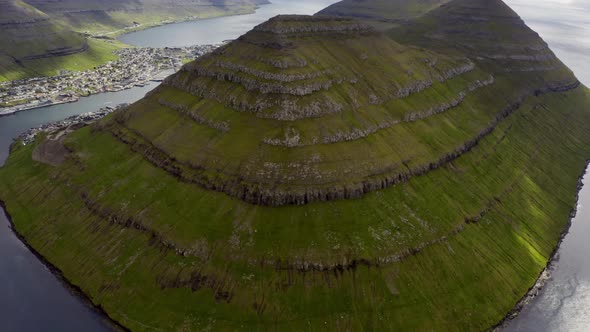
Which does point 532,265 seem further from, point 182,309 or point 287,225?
point 182,309

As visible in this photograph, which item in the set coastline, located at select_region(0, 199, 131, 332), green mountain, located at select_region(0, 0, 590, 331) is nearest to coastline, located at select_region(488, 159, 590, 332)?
green mountain, located at select_region(0, 0, 590, 331)

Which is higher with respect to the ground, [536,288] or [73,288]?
[536,288]

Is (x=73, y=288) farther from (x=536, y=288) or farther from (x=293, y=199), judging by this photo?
(x=536, y=288)

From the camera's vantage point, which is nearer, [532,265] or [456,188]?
[532,265]

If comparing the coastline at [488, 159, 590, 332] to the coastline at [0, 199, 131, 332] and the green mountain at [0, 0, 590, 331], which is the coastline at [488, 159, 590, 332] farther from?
the coastline at [0, 199, 131, 332]

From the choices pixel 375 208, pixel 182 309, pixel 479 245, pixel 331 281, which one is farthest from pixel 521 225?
pixel 182 309

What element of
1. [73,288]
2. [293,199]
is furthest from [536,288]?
[73,288]
